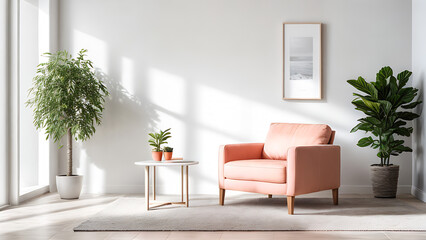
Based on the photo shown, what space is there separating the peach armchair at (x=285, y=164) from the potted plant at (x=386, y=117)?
0.58 metres

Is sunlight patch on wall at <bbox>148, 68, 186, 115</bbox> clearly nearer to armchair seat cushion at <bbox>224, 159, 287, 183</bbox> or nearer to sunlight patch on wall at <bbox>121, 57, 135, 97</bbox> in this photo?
sunlight patch on wall at <bbox>121, 57, 135, 97</bbox>

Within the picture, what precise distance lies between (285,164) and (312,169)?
0.78ft

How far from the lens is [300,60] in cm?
520

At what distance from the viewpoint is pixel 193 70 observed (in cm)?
528

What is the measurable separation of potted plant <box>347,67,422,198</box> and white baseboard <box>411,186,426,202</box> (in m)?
0.24

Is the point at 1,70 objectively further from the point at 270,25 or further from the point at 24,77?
the point at 270,25

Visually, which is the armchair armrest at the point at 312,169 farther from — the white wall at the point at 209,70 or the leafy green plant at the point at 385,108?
the white wall at the point at 209,70

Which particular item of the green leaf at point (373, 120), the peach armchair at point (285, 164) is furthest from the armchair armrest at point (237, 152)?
the green leaf at point (373, 120)

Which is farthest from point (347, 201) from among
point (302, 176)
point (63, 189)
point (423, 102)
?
point (63, 189)

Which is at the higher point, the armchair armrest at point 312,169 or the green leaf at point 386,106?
the green leaf at point 386,106

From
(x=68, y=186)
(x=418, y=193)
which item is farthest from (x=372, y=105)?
(x=68, y=186)

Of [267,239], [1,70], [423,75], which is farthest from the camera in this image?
[423,75]

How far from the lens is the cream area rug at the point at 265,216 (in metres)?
3.44

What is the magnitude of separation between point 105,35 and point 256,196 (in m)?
2.49
